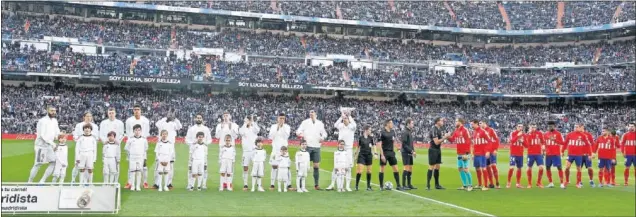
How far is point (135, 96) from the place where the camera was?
186 ft

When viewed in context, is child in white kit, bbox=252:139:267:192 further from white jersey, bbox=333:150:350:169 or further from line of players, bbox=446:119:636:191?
line of players, bbox=446:119:636:191

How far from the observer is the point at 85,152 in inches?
631

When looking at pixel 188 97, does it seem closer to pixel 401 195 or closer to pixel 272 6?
pixel 272 6

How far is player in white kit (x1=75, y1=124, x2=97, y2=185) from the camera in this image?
1600cm

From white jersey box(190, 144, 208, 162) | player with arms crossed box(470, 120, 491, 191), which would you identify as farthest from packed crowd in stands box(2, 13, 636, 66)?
player with arms crossed box(470, 120, 491, 191)

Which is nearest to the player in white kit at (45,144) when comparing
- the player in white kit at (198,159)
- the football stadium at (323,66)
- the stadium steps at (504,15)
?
the player in white kit at (198,159)

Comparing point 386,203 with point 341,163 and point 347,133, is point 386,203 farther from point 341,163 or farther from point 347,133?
point 347,133

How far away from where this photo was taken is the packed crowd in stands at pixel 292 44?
60.5 meters

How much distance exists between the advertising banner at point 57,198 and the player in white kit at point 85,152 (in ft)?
→ 12.5

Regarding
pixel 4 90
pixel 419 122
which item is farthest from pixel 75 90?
pixel 419 122

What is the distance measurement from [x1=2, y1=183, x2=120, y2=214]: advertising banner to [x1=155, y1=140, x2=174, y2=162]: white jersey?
4399 millimetres

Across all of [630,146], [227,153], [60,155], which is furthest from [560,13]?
[60,155]

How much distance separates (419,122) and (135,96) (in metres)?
26.0

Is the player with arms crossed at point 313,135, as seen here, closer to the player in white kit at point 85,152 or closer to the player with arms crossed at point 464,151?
the player with arms crossed at point 464,151
